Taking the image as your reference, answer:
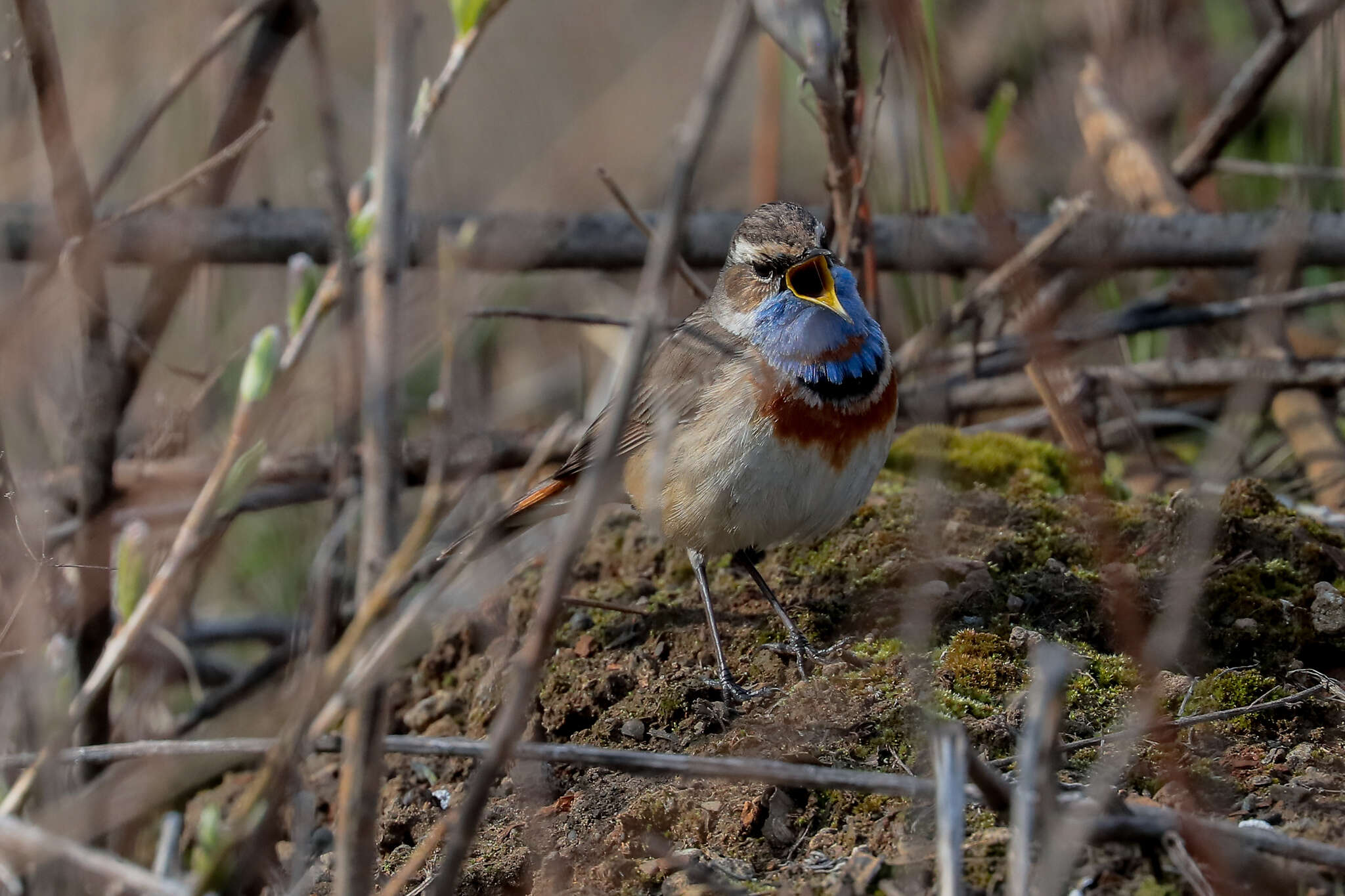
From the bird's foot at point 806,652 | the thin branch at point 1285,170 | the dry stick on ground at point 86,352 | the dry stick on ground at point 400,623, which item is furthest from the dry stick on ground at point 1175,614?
the dry stick on ground at point 86,352

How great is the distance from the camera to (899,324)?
23.9 feet

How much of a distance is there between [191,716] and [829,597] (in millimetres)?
2516

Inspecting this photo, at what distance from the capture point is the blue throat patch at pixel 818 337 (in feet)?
13.9

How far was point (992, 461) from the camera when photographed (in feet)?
16.9

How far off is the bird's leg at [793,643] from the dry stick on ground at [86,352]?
1939 millimetres

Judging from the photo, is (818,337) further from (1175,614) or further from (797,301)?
(1175,614)

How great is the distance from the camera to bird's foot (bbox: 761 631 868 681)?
382 centimetres

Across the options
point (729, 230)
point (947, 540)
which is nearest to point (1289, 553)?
point (947, 540)

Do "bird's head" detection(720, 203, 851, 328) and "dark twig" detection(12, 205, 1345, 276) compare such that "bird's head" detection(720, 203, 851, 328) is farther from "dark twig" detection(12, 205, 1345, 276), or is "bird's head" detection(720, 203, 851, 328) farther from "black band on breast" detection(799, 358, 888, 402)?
"dark twig" detection(12, 205, 1345, 276)

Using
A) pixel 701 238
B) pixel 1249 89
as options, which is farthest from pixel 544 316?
pixel 1249 89

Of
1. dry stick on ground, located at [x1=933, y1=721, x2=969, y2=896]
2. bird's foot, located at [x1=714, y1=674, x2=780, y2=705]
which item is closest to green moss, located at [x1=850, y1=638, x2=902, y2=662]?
bird's foot, located at [x1=714, y1=674, x2=780, y2=705]

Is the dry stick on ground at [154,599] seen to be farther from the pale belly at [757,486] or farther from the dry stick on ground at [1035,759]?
the pale belly at [757,486]

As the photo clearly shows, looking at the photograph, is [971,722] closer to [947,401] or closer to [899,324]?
[947,401]

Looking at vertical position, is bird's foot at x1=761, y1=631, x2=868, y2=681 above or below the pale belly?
below
